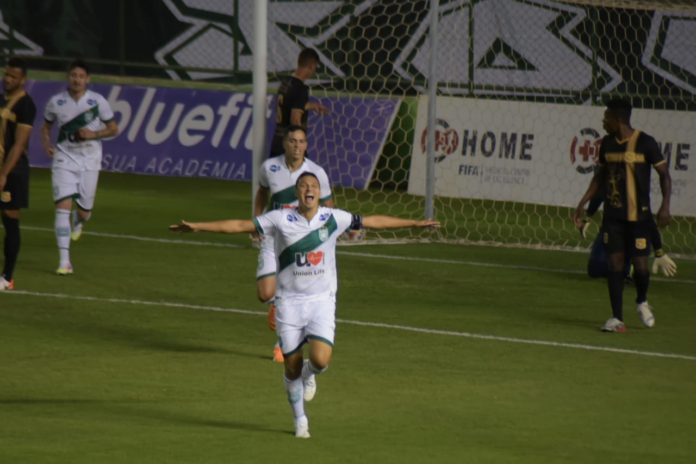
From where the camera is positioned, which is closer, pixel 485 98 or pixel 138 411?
pixel 138 411

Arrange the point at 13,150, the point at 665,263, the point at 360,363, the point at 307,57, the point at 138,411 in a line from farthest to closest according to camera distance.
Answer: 1. the point at 307,57
2. the point at 13,150
3. the point at 665,263
4. the point at 360,363
5. the point at 138,411

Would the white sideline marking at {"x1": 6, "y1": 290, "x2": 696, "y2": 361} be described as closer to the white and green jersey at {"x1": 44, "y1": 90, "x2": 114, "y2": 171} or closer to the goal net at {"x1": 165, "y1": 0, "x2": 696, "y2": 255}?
the white and green jersey at {"x1": 44, "y1": 90, "x2": 114, "y2": 171}

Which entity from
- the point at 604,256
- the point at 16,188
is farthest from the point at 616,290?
the point at 16,188

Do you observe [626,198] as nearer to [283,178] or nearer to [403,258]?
[283,178]

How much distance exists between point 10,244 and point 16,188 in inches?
21.5

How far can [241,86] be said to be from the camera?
26.8 meters

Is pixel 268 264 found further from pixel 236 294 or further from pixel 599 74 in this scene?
pixel 599 74

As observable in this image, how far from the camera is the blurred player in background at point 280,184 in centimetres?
1062

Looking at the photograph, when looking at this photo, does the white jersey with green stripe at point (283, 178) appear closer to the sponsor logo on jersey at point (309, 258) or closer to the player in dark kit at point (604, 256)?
the sponsor logo on jersey at point (309, 258)

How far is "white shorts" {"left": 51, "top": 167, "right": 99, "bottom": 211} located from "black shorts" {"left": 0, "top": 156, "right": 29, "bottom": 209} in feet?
3.97

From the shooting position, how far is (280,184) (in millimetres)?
11141

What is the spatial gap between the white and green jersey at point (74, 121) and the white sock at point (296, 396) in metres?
7.08

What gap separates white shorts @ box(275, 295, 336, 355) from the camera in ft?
29.9

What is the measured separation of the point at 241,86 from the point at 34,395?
1711 centimetres
